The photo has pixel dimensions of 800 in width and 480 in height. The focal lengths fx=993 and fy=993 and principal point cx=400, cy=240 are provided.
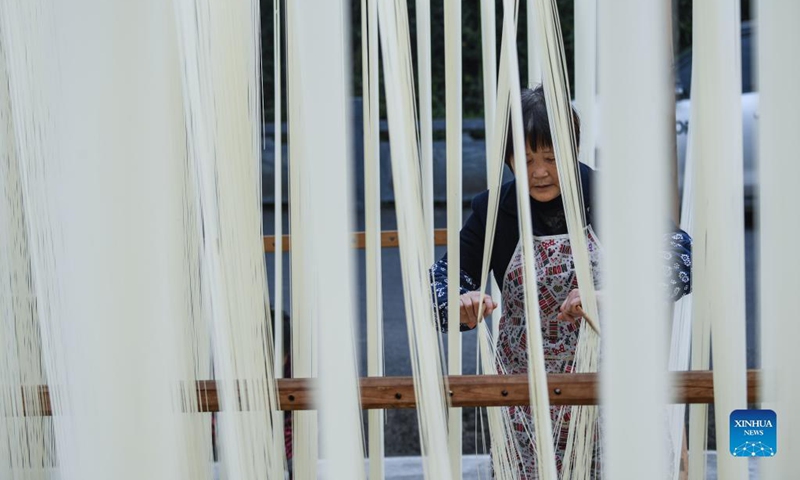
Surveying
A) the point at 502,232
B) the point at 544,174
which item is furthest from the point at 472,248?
the point at 544,174

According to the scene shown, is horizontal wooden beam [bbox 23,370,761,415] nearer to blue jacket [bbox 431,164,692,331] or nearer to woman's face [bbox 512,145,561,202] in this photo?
blue jacket [bbox 431,164,692,331]

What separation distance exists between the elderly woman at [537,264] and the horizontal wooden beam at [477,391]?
0.26 meters

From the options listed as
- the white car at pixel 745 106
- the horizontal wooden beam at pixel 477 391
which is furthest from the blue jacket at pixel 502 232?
the white car at pixel 745 106

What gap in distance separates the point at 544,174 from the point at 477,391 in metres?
0.43

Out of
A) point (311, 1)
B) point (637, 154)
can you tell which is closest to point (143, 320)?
point (311, 1)

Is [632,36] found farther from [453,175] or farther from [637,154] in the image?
[453,175]

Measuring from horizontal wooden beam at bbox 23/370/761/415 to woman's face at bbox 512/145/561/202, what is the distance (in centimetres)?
39

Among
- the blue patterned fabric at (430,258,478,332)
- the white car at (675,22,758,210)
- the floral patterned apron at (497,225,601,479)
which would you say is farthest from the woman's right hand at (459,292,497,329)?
the white car at (675,22,758,210)

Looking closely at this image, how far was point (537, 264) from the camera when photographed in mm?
1365

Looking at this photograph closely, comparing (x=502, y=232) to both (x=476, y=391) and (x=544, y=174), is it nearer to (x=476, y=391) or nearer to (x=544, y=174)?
(x=544, y=174)

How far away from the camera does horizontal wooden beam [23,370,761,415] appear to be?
985 mm

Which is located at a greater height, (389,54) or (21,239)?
(389,54)

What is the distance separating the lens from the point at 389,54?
0.95m

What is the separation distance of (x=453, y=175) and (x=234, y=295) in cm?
29
